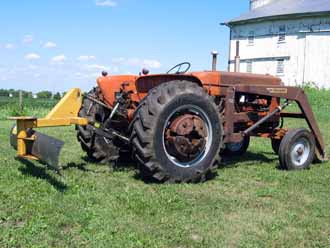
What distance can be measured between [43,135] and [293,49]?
3328cm

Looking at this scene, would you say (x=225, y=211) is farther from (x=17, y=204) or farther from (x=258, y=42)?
(x=258, y=42)

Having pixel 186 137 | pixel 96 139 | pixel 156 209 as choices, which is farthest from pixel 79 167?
pixel 156 209

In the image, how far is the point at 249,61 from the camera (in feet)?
126

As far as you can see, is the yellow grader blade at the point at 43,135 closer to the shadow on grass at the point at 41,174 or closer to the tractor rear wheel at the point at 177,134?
the shadow on grass at the point at 41,174

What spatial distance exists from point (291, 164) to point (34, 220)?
12.8ft

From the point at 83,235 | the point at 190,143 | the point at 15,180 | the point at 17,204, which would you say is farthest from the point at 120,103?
the point at 83,235

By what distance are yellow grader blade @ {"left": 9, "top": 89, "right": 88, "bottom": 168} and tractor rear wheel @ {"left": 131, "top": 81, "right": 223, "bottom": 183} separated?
2.66ft

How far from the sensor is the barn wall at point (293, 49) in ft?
113

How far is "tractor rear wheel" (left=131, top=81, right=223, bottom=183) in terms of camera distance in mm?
5066

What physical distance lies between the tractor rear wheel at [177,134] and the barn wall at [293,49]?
3152 centimetres

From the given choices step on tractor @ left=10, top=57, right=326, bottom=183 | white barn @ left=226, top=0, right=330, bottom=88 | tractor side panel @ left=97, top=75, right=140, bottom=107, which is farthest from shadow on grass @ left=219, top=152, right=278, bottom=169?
white barn @ left=226, top=0, right=330, bottom=88

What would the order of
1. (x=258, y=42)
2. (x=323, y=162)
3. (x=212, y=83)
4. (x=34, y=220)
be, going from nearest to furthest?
1. (x=34, y=220)
2. (x=212, y=83)
3. (x=323, y=162)
4. (x=258, y=42)

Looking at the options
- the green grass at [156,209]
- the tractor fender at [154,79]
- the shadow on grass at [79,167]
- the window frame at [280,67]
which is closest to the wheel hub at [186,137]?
the green grass at [156,209]

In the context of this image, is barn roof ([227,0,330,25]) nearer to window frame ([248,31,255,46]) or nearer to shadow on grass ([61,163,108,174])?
window frame ([248,31,255,46])
